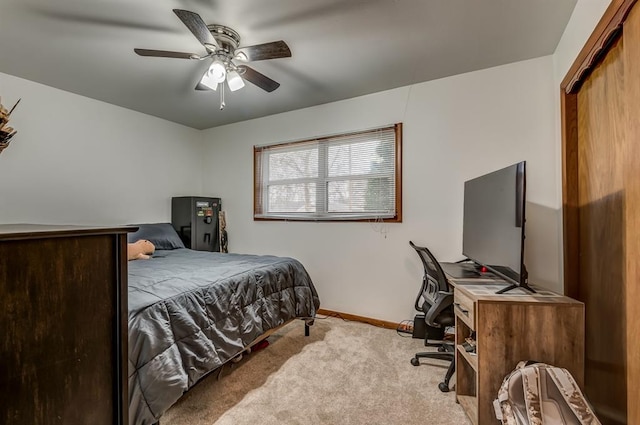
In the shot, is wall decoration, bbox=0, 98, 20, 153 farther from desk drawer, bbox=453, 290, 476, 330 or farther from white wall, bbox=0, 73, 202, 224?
white wall, bbox=0, 73, 202, 224

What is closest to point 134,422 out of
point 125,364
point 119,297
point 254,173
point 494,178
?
point 125,364

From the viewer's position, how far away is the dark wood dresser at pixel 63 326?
0.77 m

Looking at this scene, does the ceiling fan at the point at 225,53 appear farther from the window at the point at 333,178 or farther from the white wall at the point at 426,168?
the white wall at the point at 426,168

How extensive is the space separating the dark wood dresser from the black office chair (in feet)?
5.87

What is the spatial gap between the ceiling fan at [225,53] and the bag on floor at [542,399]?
2168mm

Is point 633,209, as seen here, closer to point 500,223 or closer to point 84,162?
point 500,223

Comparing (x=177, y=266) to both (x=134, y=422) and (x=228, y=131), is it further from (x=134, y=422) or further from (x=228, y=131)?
(x=228, y=131)

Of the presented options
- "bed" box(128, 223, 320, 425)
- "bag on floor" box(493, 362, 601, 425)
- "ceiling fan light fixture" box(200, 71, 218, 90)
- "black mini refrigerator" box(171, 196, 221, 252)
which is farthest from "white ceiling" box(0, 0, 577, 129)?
"bag on floor" box(493, 362, 601, 425)

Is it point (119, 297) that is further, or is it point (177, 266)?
point (177, 266)

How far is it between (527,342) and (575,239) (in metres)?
0.95

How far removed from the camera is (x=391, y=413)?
5.57ft

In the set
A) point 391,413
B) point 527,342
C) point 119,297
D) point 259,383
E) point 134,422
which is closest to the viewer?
point 119,297

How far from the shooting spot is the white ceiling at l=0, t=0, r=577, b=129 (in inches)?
71.6

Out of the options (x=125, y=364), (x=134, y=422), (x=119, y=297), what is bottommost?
(x=134, y=422)
